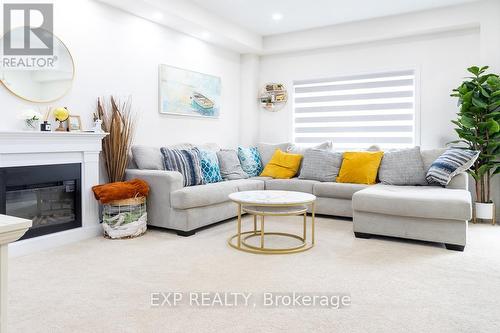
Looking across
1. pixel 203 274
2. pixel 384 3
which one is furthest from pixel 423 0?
pixel 203 274

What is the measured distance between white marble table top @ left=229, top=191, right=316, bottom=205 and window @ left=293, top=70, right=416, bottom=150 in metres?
2.57

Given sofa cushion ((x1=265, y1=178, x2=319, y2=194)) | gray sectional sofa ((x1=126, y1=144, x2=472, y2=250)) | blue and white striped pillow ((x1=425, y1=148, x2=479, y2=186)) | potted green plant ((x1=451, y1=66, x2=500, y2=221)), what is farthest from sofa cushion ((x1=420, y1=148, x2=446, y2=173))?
sofa cushion ((x1=265, y1=178, x2=319, y2=194))

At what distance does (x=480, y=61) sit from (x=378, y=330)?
412cm

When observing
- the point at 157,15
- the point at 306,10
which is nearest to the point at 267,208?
the point at 157,15

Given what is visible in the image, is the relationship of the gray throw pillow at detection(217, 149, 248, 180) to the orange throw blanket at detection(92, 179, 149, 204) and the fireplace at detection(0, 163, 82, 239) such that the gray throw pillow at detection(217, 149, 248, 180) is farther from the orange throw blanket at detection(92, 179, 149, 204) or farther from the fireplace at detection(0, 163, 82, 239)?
the fireplace at detection(0, 163, 82, 239)

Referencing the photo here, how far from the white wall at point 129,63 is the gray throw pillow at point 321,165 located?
1.53 metres

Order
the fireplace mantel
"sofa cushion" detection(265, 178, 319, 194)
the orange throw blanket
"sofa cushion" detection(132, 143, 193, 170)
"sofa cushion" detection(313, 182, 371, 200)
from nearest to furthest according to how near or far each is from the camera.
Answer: the fireplace mantel → the orange throw blanket → "sofa cushion" detection(132, 143, 193, 170) → "sofa cushion" detection(313, 182, 371, 200) → "sofa cushion" detection(265, 178, 319, 194)

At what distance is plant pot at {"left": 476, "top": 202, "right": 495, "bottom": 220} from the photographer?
4.28m

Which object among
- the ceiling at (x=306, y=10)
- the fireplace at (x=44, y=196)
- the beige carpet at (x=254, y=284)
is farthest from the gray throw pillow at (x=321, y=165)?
the fireplace at (x=44, y=196)

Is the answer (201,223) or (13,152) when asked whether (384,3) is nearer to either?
(201,223)

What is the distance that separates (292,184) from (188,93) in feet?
6.11

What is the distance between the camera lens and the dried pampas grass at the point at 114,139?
3854 mm

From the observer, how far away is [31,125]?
3.23 metres

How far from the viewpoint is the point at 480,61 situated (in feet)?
15.1
